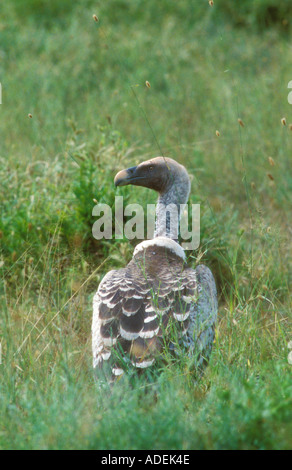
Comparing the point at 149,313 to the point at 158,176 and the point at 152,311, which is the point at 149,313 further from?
the point at 158,176

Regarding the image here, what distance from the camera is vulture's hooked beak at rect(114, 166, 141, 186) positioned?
4.81 meters

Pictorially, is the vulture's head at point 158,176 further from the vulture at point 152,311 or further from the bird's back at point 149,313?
the bird's back at point 149,313

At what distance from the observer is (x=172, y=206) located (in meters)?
4.92

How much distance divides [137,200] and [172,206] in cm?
71

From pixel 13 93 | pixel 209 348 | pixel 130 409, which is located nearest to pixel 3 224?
pixel 209 348

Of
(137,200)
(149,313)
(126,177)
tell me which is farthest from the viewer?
(137,200)

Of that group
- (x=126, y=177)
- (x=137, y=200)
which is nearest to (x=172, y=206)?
(x=126, y=177)

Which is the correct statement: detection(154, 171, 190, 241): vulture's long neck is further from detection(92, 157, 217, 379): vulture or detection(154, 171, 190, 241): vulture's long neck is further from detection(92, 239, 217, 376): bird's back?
detection(92, 239, 217, 376): bird's back

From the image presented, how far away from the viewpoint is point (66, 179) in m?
→ 5.86

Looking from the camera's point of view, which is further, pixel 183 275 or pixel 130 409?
pixel 183 275

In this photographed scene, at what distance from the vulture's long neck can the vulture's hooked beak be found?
0.83 ft

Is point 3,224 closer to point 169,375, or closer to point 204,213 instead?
point 204,213

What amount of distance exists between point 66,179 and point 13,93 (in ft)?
8.90

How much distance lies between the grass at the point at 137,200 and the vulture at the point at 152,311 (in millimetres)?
131
